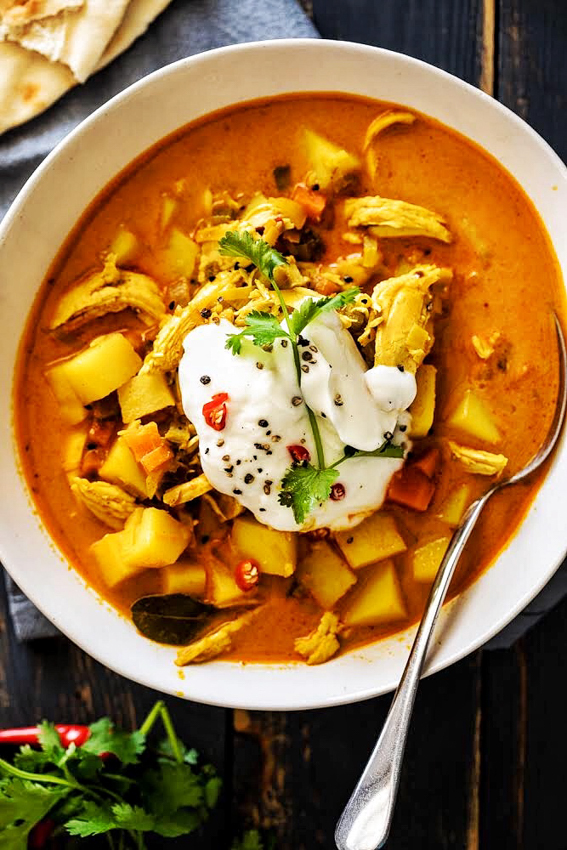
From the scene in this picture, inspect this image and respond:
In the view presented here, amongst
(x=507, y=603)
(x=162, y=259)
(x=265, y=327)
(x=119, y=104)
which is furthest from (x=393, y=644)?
(x=119, y=104)

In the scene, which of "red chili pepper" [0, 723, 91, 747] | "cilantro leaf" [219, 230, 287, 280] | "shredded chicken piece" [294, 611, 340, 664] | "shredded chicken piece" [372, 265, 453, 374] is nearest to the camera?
"cilantro leaf" [219, 230, 287, 280]

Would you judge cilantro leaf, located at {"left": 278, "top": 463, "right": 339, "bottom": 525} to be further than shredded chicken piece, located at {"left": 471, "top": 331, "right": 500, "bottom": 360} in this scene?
No

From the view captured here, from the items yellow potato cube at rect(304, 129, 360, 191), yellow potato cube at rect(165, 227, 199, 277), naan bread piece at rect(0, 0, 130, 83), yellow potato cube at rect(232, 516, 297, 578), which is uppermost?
naan bread piece at rect(0, 0, 130, 83)

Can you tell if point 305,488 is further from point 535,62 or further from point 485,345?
point 535,62

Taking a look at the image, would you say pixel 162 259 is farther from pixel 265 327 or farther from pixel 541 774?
pixel 541 774

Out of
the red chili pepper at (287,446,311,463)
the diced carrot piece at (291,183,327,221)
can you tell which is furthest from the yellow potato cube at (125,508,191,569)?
the diced carrot piece at (291,183,327,221)

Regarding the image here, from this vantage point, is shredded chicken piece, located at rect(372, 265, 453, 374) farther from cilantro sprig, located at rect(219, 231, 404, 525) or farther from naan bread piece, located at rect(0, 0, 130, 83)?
naan bread piece, located at rect(0, 0, 130, 83)

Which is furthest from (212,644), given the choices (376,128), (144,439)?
(376,128)
